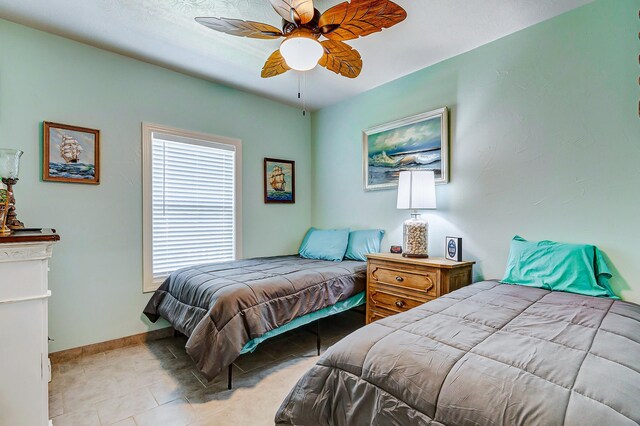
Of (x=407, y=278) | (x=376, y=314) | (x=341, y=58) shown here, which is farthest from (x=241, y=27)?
(x=376, y=314)

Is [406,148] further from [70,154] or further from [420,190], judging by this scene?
[70,154]

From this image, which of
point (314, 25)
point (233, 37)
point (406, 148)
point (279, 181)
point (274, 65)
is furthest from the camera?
point (279, 181)

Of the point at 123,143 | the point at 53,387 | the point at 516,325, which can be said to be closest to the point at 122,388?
the point at 53,387

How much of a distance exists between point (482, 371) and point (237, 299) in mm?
1656

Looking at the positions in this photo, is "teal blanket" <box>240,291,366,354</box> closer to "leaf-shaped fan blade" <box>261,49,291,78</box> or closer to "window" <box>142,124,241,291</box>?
"window" <box>142,124,241,291</box>

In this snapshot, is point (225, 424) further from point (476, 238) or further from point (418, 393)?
point (476, 238)

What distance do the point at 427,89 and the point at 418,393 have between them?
2923mm

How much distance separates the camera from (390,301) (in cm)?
278

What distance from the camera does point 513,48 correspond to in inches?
99.4

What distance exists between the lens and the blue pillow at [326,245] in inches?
142

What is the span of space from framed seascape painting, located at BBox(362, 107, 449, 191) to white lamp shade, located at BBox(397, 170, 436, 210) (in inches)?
9.0

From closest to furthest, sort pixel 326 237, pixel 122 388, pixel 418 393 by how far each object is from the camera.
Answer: pixel 418 393
pixel 122 388
pixel 326 237

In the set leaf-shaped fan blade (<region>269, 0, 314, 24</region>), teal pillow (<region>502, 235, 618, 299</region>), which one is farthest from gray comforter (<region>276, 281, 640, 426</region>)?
leaf-shaped fan blade (<region>269, 0, 314, 24</region>)

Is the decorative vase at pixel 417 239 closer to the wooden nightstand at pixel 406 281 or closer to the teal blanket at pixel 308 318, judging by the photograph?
the wooden nightstand at pixel 406 281
